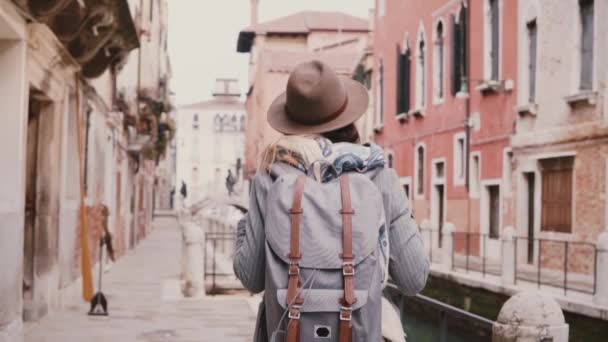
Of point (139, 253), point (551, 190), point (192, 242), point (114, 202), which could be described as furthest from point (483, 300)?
point (139, 253)

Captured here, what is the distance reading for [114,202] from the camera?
18.8m

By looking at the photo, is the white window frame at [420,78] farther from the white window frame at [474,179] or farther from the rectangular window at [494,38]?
the rectangular window at [494,38]

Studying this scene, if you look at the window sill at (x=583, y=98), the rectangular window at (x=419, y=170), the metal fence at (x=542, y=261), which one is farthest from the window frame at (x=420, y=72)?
the window sill at (x=583, y=98)

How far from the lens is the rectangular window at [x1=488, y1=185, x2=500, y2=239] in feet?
70.4

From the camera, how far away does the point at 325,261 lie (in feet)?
8.17

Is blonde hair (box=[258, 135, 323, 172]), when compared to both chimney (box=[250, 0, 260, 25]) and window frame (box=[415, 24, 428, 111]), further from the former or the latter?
chimney (box=[250, 0, 260, 25])

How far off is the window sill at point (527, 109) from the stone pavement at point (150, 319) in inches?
325

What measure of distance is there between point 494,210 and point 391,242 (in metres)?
19.6

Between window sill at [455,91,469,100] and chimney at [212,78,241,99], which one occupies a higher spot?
chimney at [212,78,241,99]

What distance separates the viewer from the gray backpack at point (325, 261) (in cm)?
247

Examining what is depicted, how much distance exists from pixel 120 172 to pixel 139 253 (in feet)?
10.8

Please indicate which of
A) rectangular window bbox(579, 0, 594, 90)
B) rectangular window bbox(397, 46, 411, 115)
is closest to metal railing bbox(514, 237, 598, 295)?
rectangular window bbox(579, 0, 594, 90)

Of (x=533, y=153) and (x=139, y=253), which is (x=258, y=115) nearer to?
(x=139, y=253)

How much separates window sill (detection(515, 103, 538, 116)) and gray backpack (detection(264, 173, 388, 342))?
16.9 m
